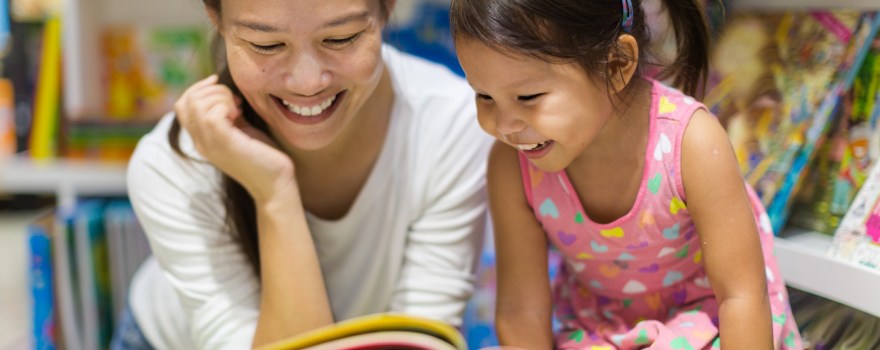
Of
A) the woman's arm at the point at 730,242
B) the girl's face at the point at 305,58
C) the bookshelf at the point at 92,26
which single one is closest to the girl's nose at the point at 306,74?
the girl's face at the point at 305,58

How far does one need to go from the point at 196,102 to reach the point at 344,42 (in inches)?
8.6

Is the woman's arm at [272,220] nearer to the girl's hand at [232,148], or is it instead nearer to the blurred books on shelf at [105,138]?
the girl's hand at [232,148]

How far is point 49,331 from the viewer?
1.42m

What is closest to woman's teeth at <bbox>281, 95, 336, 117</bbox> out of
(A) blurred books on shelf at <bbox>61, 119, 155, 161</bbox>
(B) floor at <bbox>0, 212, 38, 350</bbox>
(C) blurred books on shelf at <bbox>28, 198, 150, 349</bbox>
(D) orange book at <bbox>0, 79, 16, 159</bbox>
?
(C) blurred books on shelf at <bbox>28, 198, 150, 349</bbox>

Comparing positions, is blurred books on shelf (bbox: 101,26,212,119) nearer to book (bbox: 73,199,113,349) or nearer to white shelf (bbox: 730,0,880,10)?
book (bbox: 73,199,113,349)

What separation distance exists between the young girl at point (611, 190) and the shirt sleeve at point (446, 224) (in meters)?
0.09

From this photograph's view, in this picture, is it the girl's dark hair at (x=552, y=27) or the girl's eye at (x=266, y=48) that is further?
the girl's eye at (x=266, y=48)

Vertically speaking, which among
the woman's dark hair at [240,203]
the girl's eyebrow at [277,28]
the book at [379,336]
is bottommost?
the woman's dark hair at [240,203]

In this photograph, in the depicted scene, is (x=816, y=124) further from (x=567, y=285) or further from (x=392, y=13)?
(x=392, y=13)

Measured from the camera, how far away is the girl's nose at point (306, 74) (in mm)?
813

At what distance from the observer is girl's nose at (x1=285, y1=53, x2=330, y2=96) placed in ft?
2.67

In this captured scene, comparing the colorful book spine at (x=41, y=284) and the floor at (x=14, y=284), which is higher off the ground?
the colorful book spine at (x=41, y=284)

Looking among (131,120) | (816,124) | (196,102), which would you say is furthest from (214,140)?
(131,120)

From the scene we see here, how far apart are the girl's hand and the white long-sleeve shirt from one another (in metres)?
0.08
